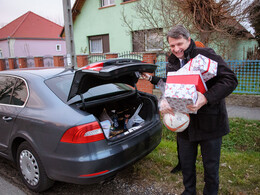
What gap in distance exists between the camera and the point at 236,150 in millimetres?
3896

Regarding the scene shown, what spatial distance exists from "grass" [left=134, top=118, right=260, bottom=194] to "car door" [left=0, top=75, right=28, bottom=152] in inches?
73.3

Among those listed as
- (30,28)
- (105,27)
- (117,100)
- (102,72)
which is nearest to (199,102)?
(102,72)

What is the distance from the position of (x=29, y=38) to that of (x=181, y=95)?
32419 mm

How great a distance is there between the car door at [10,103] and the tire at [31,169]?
35cm

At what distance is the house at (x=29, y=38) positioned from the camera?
94.9 feet

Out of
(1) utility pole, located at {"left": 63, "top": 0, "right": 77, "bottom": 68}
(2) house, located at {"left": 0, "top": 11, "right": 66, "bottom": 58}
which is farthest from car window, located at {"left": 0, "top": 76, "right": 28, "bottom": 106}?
(2) house, located at {"left": 0, "top": 11, "right": 66, "bottom": 58}

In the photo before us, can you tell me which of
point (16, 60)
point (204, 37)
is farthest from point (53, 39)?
point (204, 37)

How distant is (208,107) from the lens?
6.45 ft

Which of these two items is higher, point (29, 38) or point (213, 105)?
point (29, 38)

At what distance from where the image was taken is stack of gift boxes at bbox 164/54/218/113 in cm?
176

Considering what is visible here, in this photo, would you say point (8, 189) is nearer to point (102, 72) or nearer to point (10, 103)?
point (10, 103)

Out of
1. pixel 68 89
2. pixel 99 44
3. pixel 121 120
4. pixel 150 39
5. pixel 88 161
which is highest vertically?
pixel 99 44

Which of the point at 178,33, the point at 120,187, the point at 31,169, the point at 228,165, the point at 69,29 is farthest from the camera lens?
the point at 69,29

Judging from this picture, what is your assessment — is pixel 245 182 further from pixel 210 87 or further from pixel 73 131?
pixel 73 131
